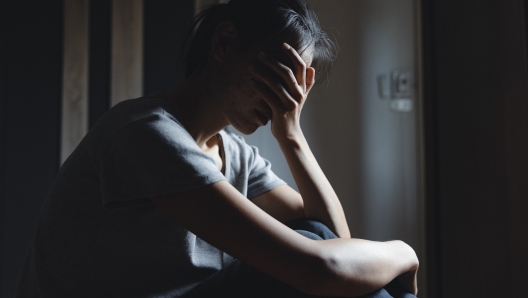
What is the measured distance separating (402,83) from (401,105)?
3.2 inches

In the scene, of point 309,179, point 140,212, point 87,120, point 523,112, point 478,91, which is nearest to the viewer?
point 140,212

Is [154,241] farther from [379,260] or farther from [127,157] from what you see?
[379,260]

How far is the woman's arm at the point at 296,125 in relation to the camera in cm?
78

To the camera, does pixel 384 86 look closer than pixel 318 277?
No

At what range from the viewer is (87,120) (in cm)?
151

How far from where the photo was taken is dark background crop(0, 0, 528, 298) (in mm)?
1185

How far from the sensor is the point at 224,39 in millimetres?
783

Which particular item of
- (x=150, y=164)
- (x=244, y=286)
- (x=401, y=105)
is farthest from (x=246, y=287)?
(x=401, y=105)

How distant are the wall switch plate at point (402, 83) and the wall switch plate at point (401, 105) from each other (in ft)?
0.05

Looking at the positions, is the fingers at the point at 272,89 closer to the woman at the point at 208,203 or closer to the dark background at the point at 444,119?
the woman at the point at 208,203

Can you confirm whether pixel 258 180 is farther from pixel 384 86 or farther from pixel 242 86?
pixel 384 86

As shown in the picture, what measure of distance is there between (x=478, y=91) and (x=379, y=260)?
2.77 feet

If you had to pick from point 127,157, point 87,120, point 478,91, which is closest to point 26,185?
point 87,120

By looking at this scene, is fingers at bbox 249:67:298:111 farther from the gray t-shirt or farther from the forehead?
the gray t-shirt
